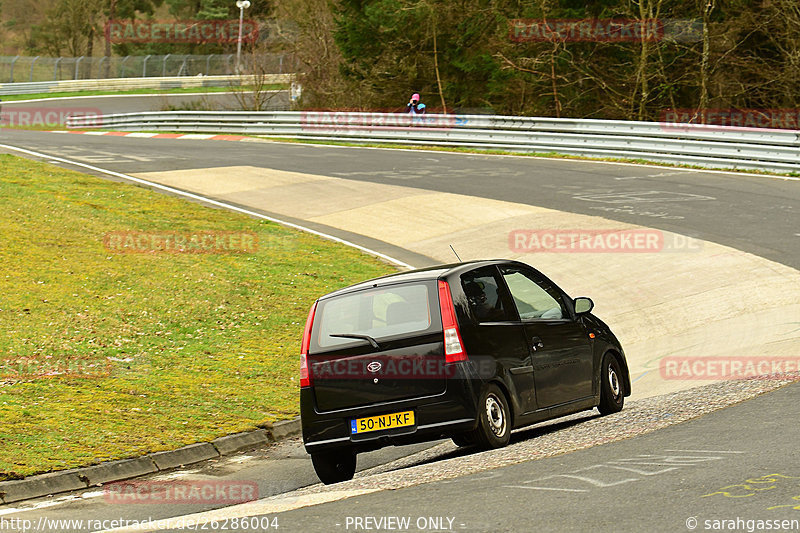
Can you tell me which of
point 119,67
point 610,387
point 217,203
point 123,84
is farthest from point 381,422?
point 119,67

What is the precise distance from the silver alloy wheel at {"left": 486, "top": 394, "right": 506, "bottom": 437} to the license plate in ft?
2.02

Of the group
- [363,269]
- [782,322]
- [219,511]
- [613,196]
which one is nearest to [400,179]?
[613,196]

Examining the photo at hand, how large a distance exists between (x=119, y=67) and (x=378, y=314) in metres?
69.0

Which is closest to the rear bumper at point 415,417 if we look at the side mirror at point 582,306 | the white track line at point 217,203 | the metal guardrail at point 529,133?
the side mirror at point 582,306

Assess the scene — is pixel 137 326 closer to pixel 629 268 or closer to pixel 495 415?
pixel 495 415

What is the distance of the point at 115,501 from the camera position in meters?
7.71

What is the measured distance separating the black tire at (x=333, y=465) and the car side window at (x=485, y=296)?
5.06ft

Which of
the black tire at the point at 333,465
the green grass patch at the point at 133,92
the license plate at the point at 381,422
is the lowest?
the black tire at the point at 333,465

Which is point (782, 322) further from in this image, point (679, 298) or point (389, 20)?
point (389, 20)

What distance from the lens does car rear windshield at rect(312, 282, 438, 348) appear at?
8195mm

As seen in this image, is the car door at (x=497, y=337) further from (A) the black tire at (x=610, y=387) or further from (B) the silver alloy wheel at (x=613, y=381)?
(B) the silver alloy wheel at (x=613, y=381)

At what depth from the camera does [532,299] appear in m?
9.09

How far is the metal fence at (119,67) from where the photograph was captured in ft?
226

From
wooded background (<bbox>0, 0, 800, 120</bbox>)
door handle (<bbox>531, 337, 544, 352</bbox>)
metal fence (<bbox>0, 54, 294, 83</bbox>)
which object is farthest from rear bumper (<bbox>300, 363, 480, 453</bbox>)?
metal fence (<bbox>0, 54, 294, 83</bbox>)
